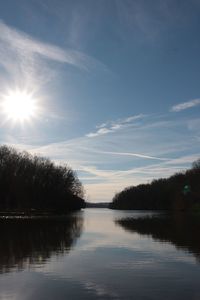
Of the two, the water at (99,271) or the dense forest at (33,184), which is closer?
the water at (99,271)

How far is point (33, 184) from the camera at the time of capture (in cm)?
13200

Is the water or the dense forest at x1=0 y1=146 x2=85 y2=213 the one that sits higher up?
the dense forest at x1=0 y1=146 x2=85 y2=213

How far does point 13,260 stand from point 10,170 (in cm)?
→ 9821

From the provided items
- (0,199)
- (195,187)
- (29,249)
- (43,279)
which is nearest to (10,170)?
(0,199)

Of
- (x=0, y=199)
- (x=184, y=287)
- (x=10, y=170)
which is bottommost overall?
(x=184, y=287)

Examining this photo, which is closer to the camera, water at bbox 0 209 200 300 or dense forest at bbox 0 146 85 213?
water at bbox 0 209 200 300

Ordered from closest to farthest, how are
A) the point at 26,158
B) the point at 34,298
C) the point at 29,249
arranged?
the point at 34,298 → the point at 29,249 → the point at 26,158

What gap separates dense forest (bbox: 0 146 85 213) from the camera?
119812mm

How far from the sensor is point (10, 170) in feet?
400

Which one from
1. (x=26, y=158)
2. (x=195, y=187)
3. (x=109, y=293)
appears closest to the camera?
(x=109, y=293)

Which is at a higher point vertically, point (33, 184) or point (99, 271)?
point (33, 184)

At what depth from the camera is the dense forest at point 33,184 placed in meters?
120

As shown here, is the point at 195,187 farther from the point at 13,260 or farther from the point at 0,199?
the point at 13,260

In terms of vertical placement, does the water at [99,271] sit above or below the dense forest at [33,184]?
below
